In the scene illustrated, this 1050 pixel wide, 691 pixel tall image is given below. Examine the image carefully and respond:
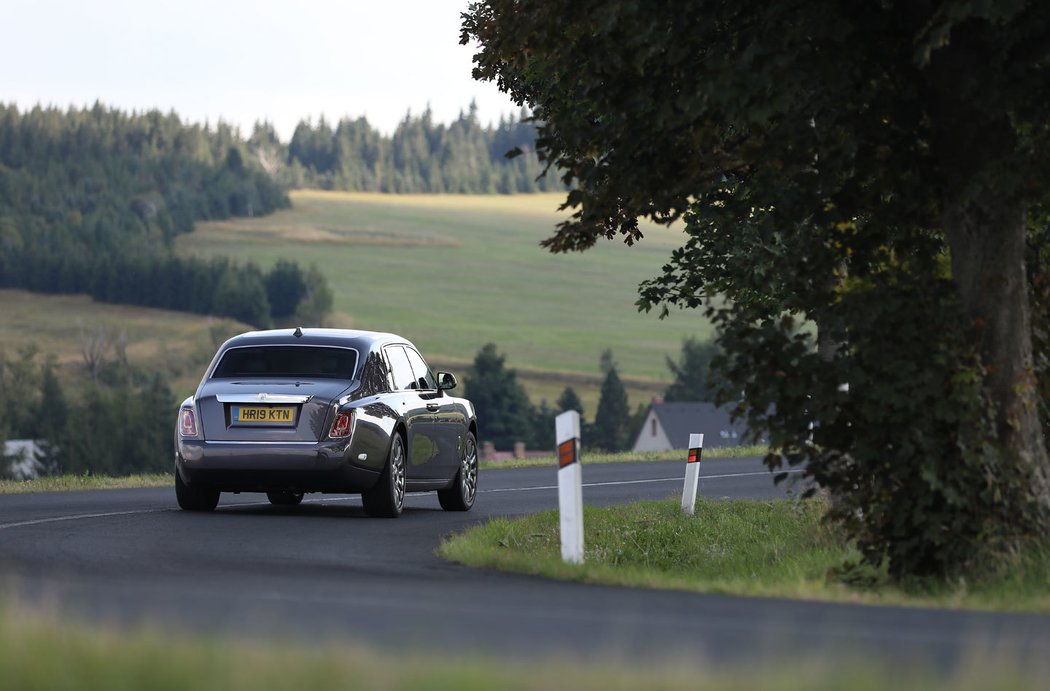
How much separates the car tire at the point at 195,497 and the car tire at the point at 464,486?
2625 mm

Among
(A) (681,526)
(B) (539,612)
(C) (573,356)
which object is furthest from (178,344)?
(B) (539,612)

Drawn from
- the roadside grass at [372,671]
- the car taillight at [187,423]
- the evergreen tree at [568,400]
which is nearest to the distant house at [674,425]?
the evergreen tree at [568,400]

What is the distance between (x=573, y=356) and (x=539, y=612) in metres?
154

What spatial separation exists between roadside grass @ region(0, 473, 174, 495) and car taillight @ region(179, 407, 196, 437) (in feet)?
18.5

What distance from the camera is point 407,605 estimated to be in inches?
345

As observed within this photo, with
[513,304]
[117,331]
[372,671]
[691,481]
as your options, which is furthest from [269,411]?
[513,304]

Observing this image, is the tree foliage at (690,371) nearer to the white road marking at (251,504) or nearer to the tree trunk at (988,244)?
the white road marking at (251,504)

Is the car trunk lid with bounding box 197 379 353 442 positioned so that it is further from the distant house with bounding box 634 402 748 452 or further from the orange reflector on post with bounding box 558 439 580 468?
the distant house with bounding box 634 402 748 452

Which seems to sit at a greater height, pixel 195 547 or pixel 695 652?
pixel 695 652

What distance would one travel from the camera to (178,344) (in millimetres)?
163750

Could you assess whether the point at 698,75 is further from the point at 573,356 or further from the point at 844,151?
the point at 573,356

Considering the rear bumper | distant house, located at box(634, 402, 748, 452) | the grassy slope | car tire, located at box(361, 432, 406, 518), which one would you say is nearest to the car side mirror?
car tire, located at box(361, 432, 406, 518)

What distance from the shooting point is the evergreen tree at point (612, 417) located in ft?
481

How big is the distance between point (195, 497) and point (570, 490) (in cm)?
696
